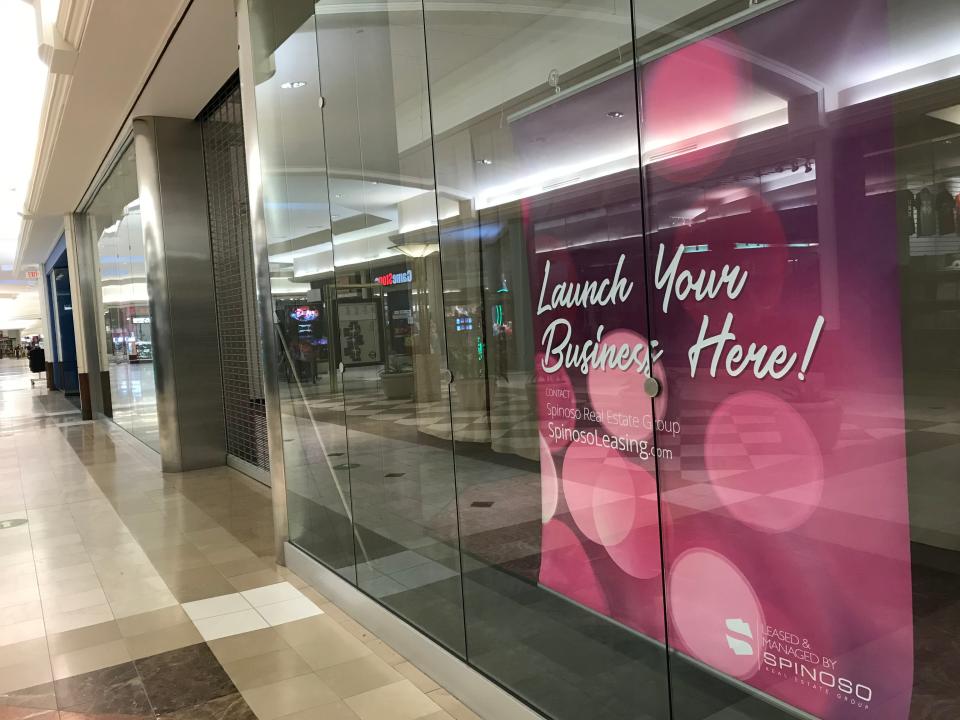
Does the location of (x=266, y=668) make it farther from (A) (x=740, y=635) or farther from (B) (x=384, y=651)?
(A) (x=740, y=635)

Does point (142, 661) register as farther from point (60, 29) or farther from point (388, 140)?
point (60, 29)

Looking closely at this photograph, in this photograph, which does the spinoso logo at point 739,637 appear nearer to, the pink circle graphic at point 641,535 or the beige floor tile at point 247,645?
the pink circle graphic at point 641,535

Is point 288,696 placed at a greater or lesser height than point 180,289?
Answer: lesser

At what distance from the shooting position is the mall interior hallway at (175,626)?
114 inches

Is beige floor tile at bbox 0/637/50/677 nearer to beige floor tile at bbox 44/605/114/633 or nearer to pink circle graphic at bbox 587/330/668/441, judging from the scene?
beige floor tile at bbox 44/605/114/633

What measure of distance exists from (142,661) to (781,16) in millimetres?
3493

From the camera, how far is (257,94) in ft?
14.3

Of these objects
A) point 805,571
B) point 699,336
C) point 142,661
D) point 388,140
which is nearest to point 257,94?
point 388,140

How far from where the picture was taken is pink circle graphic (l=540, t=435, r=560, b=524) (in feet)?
8.39

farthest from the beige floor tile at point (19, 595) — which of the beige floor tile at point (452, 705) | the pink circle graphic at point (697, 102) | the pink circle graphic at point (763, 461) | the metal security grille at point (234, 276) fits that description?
the pink circle graphic at point (697, 102)

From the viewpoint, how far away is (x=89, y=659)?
339cm

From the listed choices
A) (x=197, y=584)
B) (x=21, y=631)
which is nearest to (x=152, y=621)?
(x=197, y=584)

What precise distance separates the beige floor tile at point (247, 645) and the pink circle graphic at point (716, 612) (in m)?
2.06

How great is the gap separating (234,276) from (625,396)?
20.5 feet
